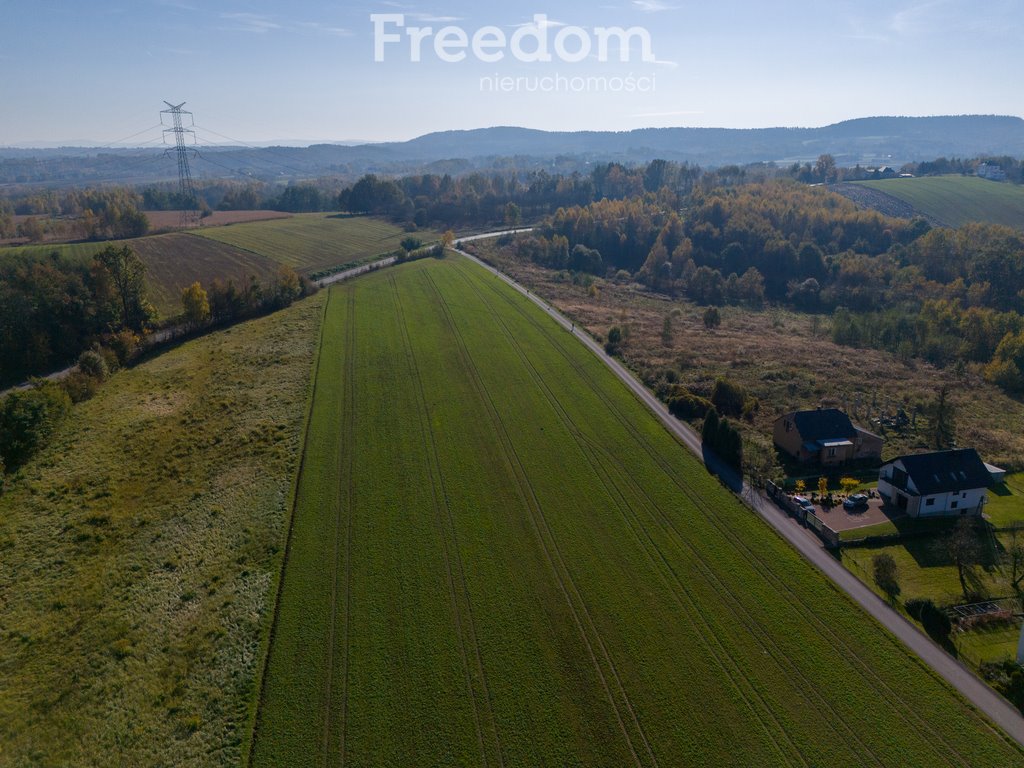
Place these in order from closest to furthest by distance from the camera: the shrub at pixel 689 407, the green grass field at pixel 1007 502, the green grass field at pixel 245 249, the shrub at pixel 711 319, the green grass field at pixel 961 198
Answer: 1. the green grass field at pixel 1007 502
2. the shrub at pixel 689 407
3. the green grass field at pixel 245 249
4. the shrub at pixel 711 319
5. the green grass field at pixel 961 198

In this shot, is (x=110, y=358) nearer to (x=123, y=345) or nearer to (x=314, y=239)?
(x=123, y=345)

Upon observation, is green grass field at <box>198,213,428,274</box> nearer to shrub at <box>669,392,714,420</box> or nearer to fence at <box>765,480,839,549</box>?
shrub at <box>669,392,714,420</box>

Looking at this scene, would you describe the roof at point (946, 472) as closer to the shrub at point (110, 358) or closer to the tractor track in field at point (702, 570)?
the tractor track in field at point (702, 570)

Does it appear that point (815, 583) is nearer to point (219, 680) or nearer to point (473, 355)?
point (219, 680)

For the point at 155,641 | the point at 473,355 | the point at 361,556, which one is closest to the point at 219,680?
the point at 155,641

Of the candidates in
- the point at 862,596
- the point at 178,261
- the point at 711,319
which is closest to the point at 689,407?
the point at 862,596

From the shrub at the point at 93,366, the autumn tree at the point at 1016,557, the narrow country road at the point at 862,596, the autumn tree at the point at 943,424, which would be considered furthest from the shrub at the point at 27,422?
the autumn tree at the point at 943,424
